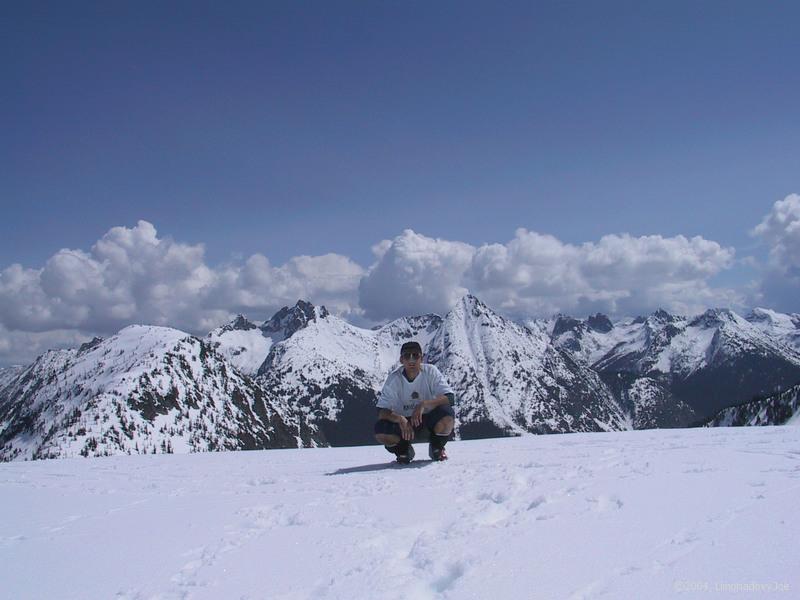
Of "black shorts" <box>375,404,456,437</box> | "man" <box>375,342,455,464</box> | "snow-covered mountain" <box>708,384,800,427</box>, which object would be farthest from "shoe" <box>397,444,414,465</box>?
"snow-covered mountain" <box>708,384,800,427</box>

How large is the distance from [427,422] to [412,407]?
443 mm

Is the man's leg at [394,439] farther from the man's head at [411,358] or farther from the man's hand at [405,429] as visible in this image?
the man's head at [411,358]

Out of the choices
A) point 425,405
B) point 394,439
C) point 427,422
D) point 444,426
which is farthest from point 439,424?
point 394,439

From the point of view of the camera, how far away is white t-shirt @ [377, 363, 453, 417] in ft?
36.5

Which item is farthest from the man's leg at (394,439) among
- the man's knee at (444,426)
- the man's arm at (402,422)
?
the man's knee at (444,426)

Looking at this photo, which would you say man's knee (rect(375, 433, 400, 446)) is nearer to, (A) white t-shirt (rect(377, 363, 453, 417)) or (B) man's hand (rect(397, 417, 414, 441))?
(B) man's hand (rect(397, 417, 414, 441))

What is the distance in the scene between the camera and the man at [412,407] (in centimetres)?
1073

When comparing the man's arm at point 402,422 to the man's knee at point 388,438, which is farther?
the man's knee at point 388,438

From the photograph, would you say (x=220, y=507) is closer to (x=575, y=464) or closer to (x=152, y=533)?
(x=152, y=533)

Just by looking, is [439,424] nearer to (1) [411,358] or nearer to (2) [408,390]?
(2) [408,390]

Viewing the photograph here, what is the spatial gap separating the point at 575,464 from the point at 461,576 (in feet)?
17.9

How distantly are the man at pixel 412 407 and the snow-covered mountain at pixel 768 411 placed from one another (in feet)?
426

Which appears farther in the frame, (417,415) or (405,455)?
(405,455)

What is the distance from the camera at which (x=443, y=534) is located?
5.25 meters
